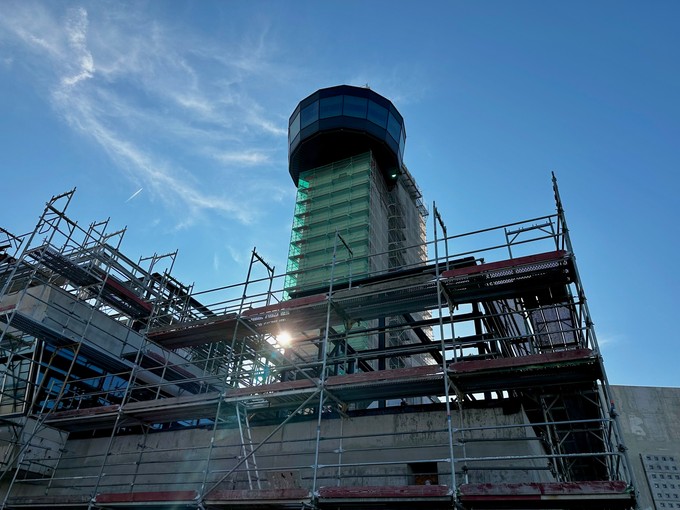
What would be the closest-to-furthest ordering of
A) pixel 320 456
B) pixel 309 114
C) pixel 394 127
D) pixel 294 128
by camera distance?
pixel 320 456, pixel 309 114, pixel 394 127, pixel 294 128

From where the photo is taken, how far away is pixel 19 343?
57.6ft

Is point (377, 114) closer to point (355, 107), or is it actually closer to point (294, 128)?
point (355, 107)

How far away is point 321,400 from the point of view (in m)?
11.3

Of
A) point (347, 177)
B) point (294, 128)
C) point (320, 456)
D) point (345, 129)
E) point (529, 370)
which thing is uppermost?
point (294, 128)

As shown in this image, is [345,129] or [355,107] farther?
[355,107]

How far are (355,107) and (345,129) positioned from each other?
107 inches

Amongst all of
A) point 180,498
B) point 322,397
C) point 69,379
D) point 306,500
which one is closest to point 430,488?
point 306,500

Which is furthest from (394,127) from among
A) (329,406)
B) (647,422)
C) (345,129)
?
(329,406)

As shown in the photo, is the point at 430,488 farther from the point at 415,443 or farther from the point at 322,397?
the point at 322,397

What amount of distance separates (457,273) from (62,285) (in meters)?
17.2

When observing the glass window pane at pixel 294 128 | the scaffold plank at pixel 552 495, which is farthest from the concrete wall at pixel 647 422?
the glass window pane at pixel 294 128

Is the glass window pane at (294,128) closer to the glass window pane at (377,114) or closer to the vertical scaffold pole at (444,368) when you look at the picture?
the glass window pane at (377,114)

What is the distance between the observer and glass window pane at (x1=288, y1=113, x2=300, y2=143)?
52847mm

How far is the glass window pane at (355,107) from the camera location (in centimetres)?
4994
